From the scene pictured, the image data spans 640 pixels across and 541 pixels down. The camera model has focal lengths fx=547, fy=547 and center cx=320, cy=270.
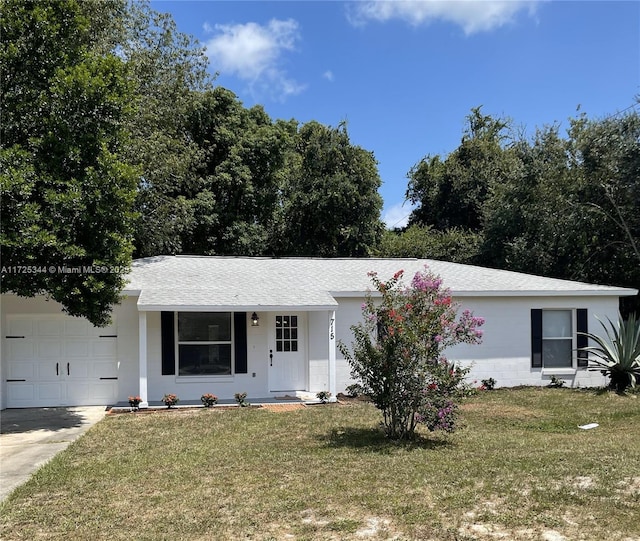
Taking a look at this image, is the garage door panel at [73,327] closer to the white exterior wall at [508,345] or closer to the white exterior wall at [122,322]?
the white exterior wall at [122,322]

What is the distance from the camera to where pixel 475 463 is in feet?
22.4

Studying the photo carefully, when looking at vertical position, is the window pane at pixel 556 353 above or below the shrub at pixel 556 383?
above

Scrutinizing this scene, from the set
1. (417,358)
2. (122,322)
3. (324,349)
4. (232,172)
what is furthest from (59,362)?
(232,172)

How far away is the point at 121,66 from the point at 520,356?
1179 cm

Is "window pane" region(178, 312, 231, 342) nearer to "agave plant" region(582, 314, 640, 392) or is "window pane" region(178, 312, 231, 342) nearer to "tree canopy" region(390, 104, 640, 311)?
"agave plant" region(582, 314, 640, 392)

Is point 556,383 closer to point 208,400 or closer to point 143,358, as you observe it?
point 208,400

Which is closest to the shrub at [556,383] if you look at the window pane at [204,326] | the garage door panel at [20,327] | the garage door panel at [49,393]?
the window pane at [204,326]

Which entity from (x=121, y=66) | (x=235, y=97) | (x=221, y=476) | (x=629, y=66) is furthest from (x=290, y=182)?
(x=221, y=476)

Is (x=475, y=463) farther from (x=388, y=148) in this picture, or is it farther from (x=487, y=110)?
(x=487, y=110)

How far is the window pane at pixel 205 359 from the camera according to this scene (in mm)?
12891

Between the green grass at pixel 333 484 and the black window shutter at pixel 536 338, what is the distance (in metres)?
4.65

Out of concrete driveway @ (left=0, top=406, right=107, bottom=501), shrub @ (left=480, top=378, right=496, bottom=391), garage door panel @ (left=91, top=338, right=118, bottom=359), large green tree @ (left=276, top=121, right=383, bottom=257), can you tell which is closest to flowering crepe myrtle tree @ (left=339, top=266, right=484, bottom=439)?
concrete driveway @ (left=0, top=406, right=107, bottom=501)

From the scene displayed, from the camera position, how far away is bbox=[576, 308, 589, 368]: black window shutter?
580 inches

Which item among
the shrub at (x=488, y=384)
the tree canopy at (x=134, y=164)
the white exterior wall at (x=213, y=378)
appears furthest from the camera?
the shrub at (x=488, y=384)
